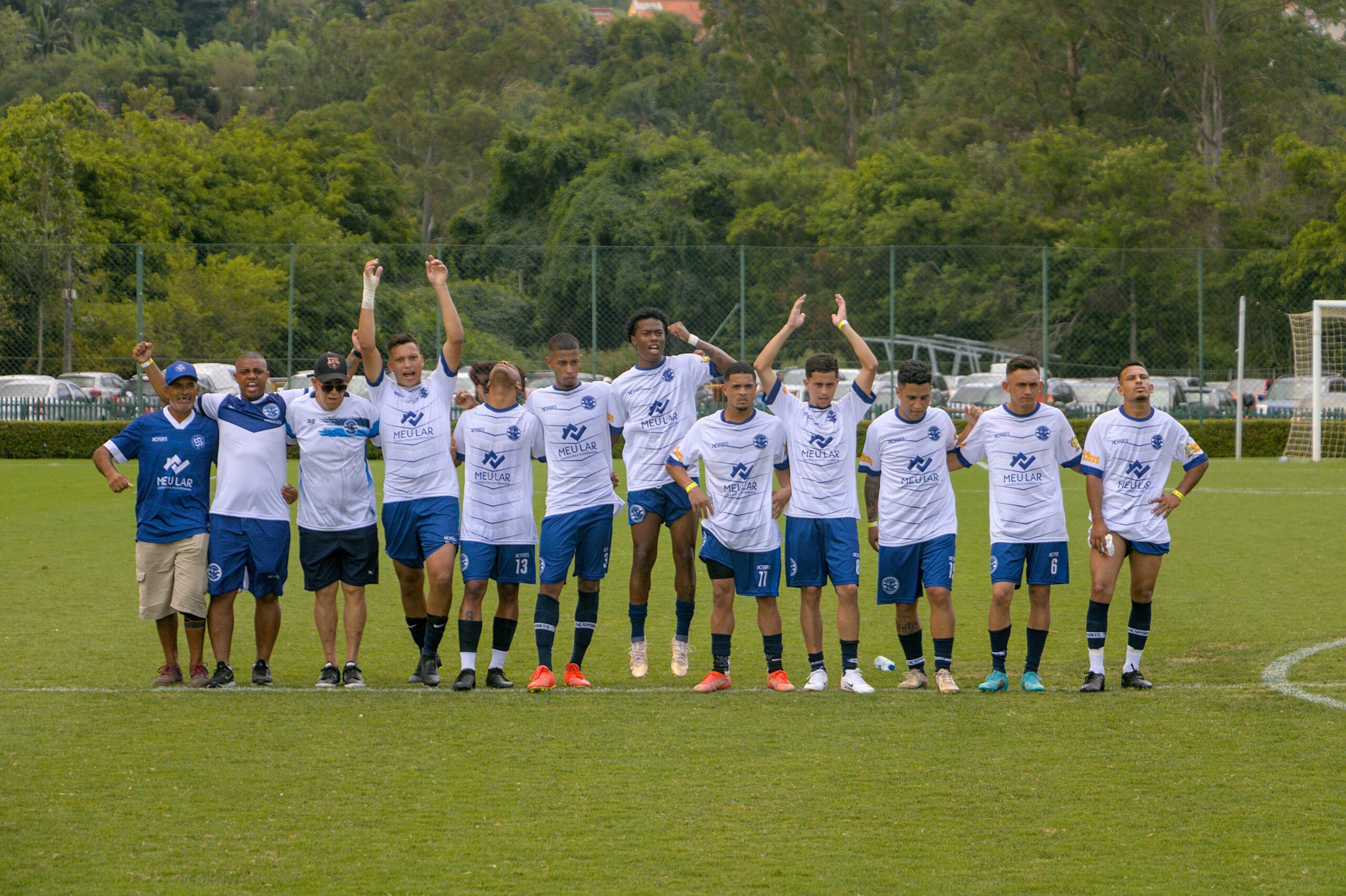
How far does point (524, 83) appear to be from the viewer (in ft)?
241

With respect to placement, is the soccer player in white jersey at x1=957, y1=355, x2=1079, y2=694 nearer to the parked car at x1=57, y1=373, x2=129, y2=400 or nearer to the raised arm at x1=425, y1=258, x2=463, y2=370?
the raised arm at x1=425, y1=258, x2=463, y2=370

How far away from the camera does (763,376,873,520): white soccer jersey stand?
8078 mm

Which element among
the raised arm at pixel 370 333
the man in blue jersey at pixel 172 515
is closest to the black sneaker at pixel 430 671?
the man in blue jersey at pixel 172 515

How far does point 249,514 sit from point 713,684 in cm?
266

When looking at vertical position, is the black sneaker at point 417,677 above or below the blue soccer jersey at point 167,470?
below

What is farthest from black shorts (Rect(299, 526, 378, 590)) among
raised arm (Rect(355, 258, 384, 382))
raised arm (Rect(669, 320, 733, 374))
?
raised arm (Rect(669, 320, 733, 374))

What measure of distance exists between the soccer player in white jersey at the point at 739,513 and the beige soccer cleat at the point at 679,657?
36cm

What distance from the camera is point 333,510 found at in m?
8.16

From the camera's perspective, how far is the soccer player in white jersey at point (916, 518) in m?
7.98

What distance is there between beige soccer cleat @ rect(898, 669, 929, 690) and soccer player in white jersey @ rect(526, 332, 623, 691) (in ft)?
5.60

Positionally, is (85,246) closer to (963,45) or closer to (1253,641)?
(1253,641)

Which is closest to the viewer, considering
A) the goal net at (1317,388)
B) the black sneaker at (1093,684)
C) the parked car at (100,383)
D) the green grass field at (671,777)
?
the green grass field at (671,777)

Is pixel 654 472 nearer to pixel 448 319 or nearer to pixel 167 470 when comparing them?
pixel 448 319

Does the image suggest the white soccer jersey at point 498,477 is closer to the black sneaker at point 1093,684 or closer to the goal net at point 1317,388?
the black sneaker at point 1093,684
